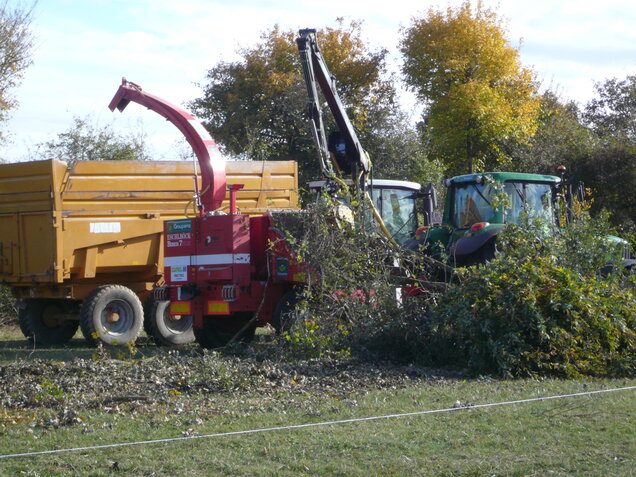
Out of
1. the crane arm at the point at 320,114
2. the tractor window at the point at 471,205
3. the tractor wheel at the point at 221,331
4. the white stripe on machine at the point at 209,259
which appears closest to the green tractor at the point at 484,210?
the tractor window at the point at 471,205

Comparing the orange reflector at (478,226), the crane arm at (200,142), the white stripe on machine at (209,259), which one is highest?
the crane arm at (200,142)

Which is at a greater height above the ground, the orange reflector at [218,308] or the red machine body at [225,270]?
the red machine body at [225,270]

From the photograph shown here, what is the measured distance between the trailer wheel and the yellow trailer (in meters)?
0.02

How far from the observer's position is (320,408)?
7266 mm

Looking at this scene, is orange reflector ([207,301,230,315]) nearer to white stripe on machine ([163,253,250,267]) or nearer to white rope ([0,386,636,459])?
white stripe on machine ([163,253,250,267])

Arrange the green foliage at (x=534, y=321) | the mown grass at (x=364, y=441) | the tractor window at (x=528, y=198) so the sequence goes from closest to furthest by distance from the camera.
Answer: the mown grass at (x=364, y=441) < the green foliage at (x=534, y=321) < the tractor window at (x=528, y=198)

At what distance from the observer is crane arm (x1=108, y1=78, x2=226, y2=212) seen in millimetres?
13188

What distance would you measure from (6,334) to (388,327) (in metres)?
9.55

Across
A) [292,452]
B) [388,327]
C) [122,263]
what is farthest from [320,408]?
[122,263]

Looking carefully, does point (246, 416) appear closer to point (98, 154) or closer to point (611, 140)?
point (98, 154)

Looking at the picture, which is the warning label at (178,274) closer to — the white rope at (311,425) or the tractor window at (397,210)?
the tractor window at (397,210)

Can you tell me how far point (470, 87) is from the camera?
27.8 metres

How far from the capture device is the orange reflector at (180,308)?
12125 mm

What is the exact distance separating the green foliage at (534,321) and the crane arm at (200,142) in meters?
4.80
